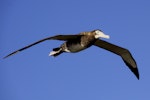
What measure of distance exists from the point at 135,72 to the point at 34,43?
21.0 ft

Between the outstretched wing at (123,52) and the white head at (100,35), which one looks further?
the outstretched wing at (123,52)

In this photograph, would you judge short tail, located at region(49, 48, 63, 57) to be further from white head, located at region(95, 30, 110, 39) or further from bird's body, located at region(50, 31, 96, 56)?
white head, located at region(95, 30, 110, 39)

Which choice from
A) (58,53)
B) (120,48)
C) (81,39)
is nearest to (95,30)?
(81,39)

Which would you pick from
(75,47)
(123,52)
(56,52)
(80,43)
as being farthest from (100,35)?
(123,52)

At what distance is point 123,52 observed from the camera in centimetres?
1747

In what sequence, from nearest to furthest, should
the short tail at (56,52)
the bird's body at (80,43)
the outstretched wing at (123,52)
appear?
the bird's body at (80,43) → the short tail at (56,52) → the outstretched wing at (123,52)

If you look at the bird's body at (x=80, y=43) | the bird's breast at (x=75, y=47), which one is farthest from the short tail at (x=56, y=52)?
the bird's breast at (x=75, y=47)

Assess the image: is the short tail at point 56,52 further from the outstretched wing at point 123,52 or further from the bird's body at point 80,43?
the outstretched wing at point 123,52

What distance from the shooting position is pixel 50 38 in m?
13.6

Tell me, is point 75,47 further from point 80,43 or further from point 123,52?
point 123,52

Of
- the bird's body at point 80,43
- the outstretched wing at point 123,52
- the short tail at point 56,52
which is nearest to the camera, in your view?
the bird's body at point 80,43

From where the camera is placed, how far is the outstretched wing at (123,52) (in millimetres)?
16939

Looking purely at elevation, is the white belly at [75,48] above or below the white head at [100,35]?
below

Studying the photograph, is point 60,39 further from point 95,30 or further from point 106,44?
point 106,44
